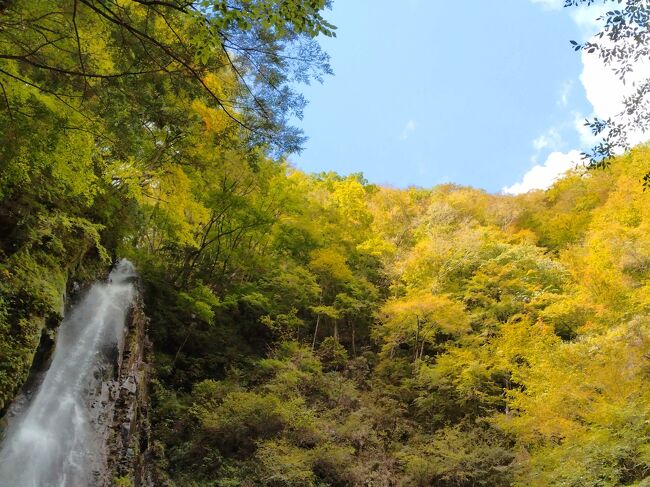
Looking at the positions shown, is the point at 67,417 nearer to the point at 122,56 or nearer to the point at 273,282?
the point at 122,56

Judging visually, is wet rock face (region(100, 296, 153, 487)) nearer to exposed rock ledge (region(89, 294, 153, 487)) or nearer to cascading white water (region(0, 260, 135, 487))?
exposed rock ledge (region(89, 294, 153, 487))

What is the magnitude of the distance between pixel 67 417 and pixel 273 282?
8.89 m

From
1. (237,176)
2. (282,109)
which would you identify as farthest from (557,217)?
(282,109)

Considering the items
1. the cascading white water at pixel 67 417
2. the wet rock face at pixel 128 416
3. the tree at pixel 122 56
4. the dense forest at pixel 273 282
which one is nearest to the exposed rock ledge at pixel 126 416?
the wet rock face at pixel 128 416

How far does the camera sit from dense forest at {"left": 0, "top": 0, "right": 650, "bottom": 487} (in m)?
5.28

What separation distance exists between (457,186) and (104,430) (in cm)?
2967

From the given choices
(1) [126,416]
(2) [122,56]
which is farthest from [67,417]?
(2) [122,56]

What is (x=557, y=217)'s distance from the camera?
2467 centimetres

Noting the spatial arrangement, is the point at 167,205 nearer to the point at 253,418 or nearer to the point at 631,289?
the point at 253,418

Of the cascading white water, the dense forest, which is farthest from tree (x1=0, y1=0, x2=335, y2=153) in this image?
the cascading white water

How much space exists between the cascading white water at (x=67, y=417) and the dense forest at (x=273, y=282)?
132 cm

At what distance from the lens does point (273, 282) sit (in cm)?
1596

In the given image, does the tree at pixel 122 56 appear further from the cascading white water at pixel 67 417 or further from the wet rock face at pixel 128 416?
the wet rock face at pixel 128 416

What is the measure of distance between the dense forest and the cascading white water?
52.1 inches
